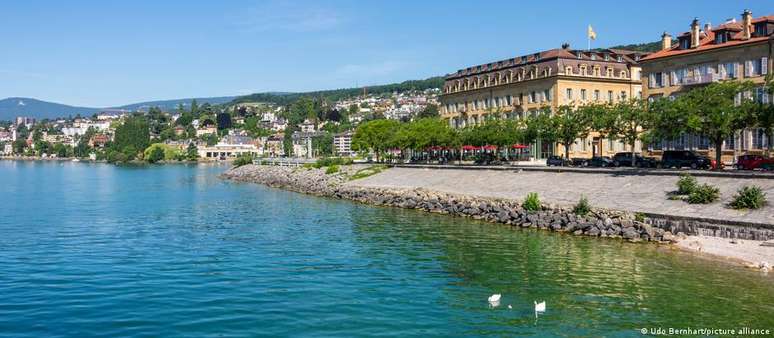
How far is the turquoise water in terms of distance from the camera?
21547 millimetres

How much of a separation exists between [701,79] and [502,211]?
112ft

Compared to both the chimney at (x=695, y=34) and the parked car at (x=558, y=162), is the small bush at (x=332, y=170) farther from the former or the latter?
the chimney at (x=695, y=34)

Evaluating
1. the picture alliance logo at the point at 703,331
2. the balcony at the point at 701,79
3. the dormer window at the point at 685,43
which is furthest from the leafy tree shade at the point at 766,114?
the picture alliance logo at the point at 703,331

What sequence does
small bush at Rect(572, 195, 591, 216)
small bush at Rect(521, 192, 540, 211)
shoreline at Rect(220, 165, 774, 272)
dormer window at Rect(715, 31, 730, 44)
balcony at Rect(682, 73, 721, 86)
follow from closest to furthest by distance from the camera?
shoreline at Rect(220, 165, 774, 272) → small bush at Rect(572, 195, 591, 216) → small bush at Rect(521, 192, 540, 211) → balcony at Rect(682, 73, 721, 86) → dormer window at Rect(715, 31, 730, 44)

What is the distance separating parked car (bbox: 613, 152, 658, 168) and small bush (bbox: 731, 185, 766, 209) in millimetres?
25372

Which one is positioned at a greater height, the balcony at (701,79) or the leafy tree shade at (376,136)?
Answer: the balcony at (701,79)

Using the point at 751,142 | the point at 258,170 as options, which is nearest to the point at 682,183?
the point at 751,142

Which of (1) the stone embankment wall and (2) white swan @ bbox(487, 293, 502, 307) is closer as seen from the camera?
(2) white swan @ bbox(487, 293, 502, 307)

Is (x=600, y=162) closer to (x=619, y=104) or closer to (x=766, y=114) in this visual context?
(x=619, y=104)

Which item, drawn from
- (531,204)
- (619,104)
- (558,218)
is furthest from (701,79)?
(558,218)

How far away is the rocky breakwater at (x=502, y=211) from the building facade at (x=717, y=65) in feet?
67.2

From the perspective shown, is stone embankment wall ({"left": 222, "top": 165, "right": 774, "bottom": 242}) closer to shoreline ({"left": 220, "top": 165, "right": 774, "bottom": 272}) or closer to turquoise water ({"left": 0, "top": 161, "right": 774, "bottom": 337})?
shoreline ({"left": 220, "top": 165, "right": 774, "bottom": 272})

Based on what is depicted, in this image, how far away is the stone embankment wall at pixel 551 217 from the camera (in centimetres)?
3705

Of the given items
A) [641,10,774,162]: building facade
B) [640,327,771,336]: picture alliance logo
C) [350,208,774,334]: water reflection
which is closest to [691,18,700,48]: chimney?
[641,10,774,162]: building facade
